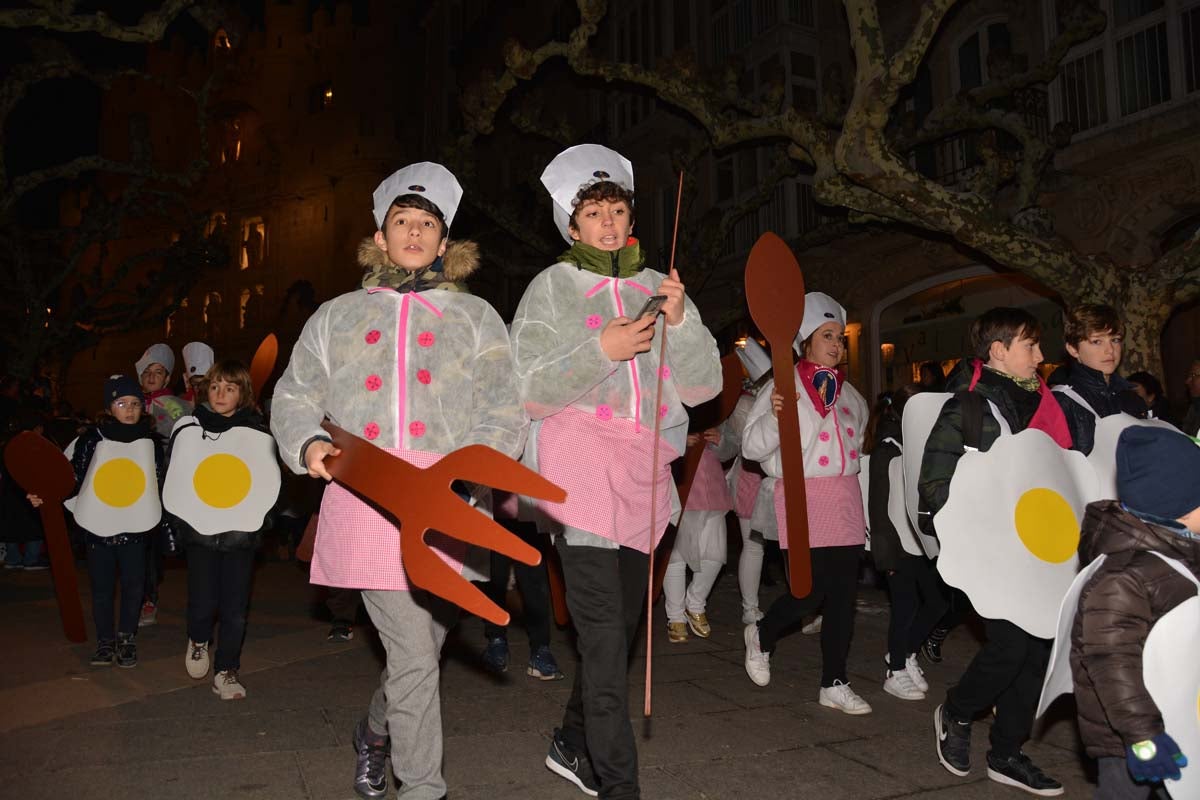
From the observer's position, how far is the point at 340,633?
6.27 metres

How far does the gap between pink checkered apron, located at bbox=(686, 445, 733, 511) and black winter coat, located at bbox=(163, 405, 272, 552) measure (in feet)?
9.34

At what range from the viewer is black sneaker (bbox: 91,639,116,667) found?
5.42 m

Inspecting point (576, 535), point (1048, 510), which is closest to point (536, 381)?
point (576, 535)

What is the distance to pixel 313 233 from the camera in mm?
34844

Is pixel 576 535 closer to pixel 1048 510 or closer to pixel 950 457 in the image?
pixel 950 457

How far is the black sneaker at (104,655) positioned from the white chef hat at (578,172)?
3.93m

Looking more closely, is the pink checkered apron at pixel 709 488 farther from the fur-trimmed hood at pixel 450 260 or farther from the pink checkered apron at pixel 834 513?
the fur-trimmed hood at pixel 450 260

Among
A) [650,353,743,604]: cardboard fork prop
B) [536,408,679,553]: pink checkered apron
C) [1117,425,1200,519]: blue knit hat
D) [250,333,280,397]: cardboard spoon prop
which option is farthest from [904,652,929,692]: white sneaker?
[250,333,280,397]: cardboard spoon prop

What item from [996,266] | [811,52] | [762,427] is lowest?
[762,427]

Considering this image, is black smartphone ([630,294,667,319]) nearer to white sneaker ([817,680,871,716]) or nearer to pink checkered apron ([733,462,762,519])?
white sneaker ([817,680,871,716])

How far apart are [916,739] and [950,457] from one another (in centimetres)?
130

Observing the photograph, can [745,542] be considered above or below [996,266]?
below

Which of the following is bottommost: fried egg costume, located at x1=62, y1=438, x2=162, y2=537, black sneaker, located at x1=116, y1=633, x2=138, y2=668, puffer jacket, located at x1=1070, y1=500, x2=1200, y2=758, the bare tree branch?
black sneaker, located at x1=116, y1=633, x2=138, y2=668

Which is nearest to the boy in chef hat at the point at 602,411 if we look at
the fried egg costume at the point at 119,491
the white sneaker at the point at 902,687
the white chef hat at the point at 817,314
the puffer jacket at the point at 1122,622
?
the puffer jacket at the point at 1122,622
